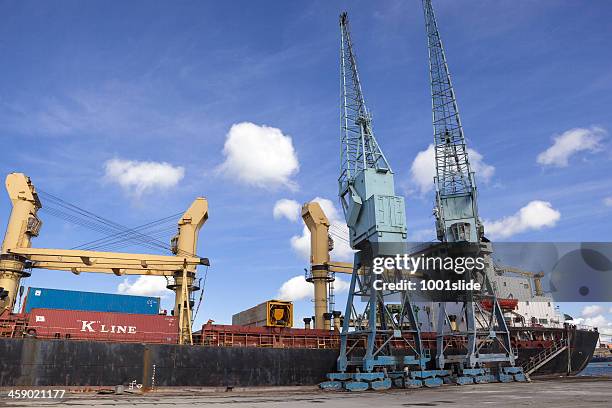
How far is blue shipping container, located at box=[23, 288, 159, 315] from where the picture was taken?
118ft

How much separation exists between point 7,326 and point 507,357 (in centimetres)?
4283

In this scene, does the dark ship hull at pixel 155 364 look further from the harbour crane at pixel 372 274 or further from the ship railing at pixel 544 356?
the ship railing at pixel 544 356

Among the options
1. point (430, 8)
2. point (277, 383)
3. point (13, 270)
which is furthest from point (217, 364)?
point (430, 8)

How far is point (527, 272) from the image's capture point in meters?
75.8

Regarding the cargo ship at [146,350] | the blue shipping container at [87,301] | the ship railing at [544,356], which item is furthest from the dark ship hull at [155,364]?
the ship railing at [544,356]

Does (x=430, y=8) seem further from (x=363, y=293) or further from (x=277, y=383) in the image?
(x=277, y=383)

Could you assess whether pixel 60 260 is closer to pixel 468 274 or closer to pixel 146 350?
pixel 146 350

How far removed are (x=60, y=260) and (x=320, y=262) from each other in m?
26.7

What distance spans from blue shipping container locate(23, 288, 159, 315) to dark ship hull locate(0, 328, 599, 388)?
622 centimetres

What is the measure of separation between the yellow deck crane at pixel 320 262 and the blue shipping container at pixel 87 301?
18540 mm

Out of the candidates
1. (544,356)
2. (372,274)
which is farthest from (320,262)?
(544,356)

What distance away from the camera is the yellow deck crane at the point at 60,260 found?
129 feet

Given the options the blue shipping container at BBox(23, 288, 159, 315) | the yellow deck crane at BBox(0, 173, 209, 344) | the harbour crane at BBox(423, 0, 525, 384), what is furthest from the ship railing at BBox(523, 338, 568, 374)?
the blue shipping container at BBox(23, 288, 159, 315)

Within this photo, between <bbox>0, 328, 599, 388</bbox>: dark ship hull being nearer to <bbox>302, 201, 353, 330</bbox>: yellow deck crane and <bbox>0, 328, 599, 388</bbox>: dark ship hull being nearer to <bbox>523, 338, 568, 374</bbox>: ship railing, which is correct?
<bbox>302, 201, 353, 330</bbox>: yellow deck crane
